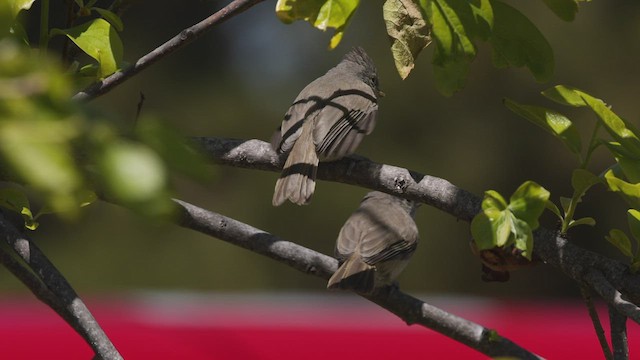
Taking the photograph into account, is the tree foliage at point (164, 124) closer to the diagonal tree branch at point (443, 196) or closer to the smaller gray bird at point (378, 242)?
the diagonal tree branch at point (443, 196)

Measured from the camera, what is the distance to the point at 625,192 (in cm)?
111

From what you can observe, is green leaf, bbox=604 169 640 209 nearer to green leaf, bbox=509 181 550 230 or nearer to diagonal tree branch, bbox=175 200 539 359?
green leaf, bbox=509 181 550 230

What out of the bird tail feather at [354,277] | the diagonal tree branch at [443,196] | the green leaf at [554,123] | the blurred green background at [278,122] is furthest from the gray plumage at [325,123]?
the blurred green background at [278,122]

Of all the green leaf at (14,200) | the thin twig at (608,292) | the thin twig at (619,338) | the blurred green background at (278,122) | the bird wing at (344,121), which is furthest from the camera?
the blurred green background at (278,122)

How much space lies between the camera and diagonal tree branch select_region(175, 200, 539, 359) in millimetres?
1373

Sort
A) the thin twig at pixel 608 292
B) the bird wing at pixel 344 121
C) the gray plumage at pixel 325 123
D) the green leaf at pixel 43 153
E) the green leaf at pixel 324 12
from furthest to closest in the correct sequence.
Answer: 1. the bird wing at pixel 344 121
2. the gray plumage at pixel 325 123
3. the thin twig at pixel 608 292
4. the green leaf at pixel 324 12
5. the green leaf at pixel 43 153

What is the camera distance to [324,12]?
37.0 inches

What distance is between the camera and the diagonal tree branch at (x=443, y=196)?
1181 mm

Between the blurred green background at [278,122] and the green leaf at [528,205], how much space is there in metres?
8.19

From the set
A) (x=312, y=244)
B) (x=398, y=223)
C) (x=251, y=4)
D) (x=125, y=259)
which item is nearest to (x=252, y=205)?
(x=312, y=244)

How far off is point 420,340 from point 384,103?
702 centimetres

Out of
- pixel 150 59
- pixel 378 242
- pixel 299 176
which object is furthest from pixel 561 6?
pixel 378 242

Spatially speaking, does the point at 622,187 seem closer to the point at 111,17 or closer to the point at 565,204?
the point at 565,204

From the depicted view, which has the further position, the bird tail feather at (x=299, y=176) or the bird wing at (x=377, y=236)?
the bird wing at (x=377, y=236)
